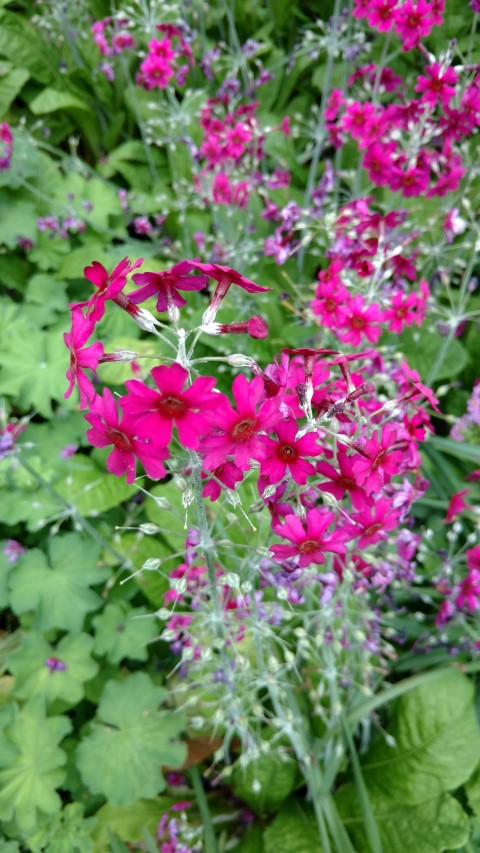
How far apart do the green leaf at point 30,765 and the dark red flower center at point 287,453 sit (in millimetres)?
1534

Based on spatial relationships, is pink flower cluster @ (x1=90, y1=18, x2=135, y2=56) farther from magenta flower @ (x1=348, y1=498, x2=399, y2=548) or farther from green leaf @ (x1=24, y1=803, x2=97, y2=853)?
green leaf @ (x1=24, y1=803, x2=97, y2=853)

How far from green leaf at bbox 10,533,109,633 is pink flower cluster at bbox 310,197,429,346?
4.10ft

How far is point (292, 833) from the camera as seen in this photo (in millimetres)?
2150

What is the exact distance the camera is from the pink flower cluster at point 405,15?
2326mm

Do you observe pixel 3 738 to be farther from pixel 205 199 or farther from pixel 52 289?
pixel 205 199

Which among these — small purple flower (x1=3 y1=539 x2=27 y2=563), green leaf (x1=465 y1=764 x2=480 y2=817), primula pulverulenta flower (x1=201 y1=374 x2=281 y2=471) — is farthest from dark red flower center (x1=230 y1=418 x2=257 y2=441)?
green leaf (x1=465 y1=764 x2=480 y2=817)

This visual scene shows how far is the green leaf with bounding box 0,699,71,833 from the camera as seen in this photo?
2.00 meters

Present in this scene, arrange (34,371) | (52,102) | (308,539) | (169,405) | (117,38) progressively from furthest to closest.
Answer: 1. (52,102)
2. (117,38)
3. (34,371)
4. (308,539)
5. (169,405)

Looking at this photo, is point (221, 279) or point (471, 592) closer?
point (221, 279)

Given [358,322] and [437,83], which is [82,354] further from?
[437,83]

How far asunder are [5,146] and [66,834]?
3.06m

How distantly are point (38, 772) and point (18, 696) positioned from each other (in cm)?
27

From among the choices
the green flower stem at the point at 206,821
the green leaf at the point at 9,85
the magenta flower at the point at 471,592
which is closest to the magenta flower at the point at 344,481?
the magenta flower at the point at 471,592

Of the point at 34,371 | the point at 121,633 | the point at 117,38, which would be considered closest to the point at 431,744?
the point at 121,633
